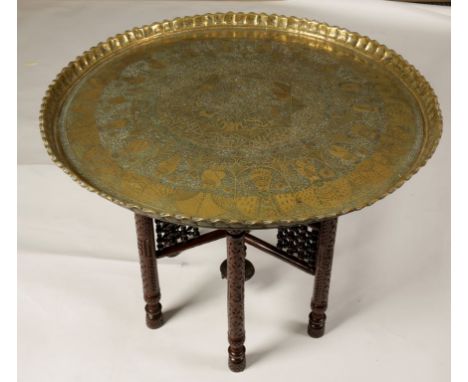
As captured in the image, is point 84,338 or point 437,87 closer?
point 84,338

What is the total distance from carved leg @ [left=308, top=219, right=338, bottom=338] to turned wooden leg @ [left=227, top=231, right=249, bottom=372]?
0.93ft

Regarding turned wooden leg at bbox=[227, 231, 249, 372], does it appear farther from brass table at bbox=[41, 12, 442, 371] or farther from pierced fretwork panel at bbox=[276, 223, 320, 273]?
pierced fretwork panel at bbox=[276, 223, 320, 273]

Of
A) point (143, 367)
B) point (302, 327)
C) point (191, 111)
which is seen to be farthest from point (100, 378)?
point (191, 111)

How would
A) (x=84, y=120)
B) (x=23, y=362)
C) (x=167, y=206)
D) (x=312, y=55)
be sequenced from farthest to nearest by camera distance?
(x=312, y=55)
(x=23, y=362)
(x=84, y=120)
(x=167, y=206)

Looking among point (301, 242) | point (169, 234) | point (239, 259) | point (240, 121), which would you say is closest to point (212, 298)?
point (169, 234)

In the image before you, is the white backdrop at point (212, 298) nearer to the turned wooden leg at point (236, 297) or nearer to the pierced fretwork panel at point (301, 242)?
the turned wooden leg at point (236, 297)

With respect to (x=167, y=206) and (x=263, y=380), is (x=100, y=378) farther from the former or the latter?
(x=167, y=206)

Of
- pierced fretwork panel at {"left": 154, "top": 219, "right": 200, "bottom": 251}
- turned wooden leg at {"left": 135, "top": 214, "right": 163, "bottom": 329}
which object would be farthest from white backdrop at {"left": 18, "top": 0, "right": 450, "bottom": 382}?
pierced fretwork panel at {"left": 154, "top": 219, "right": 200, "bottom": 251}

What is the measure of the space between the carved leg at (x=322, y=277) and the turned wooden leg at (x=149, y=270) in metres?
0.53

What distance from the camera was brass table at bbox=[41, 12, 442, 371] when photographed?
73.5 inches

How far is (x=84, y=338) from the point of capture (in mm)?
2406

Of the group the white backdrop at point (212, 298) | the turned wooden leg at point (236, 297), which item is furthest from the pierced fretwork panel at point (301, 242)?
the turned wooden leg at point (236, 297)

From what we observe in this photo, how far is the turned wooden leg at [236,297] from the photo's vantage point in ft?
6.73

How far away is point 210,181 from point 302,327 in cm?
82
